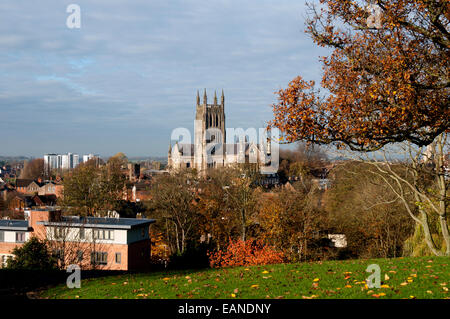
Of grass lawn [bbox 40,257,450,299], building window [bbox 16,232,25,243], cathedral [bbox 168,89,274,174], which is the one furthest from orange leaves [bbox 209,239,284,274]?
cathedral [bbox 168,89,274,174]

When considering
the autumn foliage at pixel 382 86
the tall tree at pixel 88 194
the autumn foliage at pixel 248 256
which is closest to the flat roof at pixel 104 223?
the autumn foliage at pixel 248 256

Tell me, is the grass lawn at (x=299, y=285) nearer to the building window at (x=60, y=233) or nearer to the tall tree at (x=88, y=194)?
the building window at (x=60, y=233)

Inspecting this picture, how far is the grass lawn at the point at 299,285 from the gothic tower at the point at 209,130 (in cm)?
13465

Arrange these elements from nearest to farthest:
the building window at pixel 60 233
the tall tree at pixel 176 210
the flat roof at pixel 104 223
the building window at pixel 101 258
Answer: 1. the building window at pixel 60 233
2. the flat roof at pixel 104 223
3. the building window at pixel 101 258
4. the tall tree at pixel 176 210

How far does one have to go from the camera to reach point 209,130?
151125 millimetres

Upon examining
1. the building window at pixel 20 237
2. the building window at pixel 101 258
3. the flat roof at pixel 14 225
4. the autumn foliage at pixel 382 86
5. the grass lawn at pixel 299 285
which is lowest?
the building window at pixel 101 258

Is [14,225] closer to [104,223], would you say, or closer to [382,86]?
[104,223]

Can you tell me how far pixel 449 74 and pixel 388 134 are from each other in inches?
83.0

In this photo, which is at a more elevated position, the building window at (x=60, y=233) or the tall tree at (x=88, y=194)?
the tall tree at (x=88, y=194)

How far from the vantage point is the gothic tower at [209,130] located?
15025 centimetres

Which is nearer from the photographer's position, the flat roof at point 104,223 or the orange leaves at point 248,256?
the orange leaves at point 248,256

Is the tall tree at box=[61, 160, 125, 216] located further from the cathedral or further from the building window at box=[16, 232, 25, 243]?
the cathedral

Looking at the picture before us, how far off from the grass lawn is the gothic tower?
13465cm
